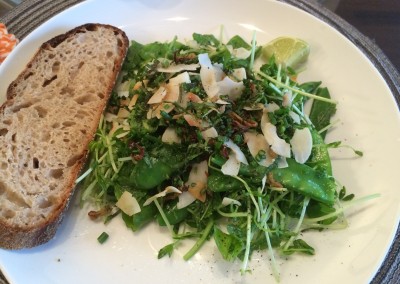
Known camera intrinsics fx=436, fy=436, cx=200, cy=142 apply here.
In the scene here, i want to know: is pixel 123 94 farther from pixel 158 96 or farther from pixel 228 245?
pixel 228 245

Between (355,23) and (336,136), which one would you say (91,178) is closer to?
(336,136)

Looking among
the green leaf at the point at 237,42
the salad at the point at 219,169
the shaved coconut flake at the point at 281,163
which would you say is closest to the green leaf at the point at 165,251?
the salad at the point at 219,169

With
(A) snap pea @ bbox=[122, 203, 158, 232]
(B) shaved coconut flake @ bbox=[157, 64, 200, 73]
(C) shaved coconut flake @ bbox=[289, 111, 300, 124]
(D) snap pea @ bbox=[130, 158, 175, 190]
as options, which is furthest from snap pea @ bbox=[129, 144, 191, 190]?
(C) shaved coconut flake @ bbox=[289, 111, 300, 124]

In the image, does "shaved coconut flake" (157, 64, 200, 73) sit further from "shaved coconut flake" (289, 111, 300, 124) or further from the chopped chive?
the chopped chive

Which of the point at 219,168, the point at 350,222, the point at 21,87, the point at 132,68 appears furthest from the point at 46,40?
the point at 350,222

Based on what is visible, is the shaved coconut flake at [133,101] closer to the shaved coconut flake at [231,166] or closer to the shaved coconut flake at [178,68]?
the shaved coconut flake at [178,68]
